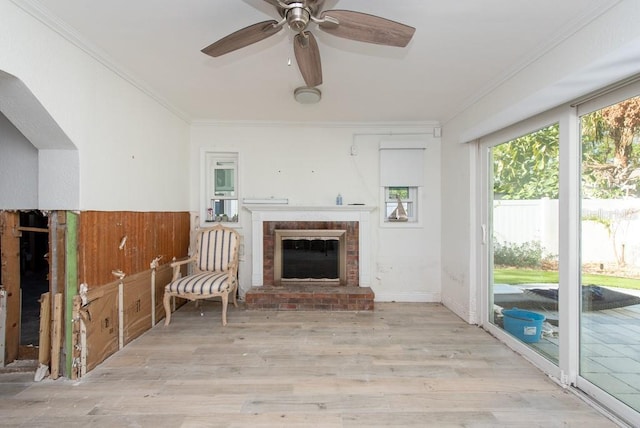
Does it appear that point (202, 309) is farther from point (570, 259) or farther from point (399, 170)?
point (570, 259)

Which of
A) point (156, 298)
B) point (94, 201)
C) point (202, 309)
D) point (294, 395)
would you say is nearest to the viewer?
point (294, 395)

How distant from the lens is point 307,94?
301 cm

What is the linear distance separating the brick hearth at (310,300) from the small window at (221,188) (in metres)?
1.21

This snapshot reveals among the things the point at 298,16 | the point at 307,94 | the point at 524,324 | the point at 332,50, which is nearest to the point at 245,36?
the point at 298,16

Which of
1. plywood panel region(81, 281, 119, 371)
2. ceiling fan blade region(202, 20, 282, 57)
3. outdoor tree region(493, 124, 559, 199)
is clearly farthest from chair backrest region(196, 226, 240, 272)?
outdoor tree region(493, 124, 559, 199)

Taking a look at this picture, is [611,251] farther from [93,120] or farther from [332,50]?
[93,120]

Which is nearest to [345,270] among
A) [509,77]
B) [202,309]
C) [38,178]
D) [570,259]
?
[202,309]

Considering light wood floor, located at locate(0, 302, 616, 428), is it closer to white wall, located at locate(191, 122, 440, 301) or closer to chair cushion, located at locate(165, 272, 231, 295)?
chair cushion, located at locate(165, 272, 231, 295)

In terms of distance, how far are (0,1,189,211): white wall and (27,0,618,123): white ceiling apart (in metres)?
0.14

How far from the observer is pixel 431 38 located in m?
2.13

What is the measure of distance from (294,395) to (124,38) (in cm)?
284

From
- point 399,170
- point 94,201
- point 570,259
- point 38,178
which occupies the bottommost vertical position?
point 570,259

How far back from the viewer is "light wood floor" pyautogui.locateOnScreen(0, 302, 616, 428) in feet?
6.08

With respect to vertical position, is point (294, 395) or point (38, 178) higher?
point (38, 178)
